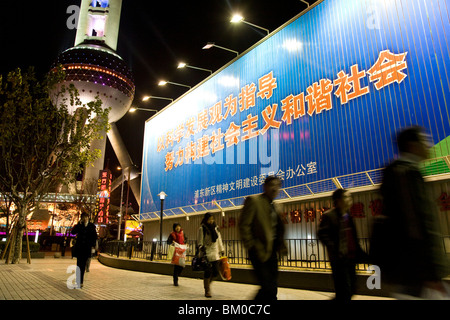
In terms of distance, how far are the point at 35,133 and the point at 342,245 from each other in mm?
17665

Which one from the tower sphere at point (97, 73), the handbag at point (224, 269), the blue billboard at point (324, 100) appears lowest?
the handbag at point (224, 269)

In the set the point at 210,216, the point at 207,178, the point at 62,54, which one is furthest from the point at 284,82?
the point at 62,54

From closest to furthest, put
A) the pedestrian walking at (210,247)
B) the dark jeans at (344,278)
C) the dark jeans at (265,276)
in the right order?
1. the dark jeans at (265,276)
2. the dark jeans at (344,278)
3. the pedestrian walking at (210,247)

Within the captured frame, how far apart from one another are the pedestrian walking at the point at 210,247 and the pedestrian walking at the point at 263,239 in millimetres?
3648

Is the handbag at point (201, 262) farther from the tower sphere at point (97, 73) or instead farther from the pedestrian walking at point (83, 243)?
the tower sphere at point (97, 73)

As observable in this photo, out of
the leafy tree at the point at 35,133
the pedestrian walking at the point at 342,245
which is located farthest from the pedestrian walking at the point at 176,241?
the leafy tree at the point at 35,133

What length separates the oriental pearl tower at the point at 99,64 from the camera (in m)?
58.8

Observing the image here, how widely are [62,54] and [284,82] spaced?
5744 cm

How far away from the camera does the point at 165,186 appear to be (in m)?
23.2

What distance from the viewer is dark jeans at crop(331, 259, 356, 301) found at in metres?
3.73

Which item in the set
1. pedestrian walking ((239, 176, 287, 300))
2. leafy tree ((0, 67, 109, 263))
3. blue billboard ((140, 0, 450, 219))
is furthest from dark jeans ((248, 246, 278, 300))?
leafy tree ((0, 67, 109, 263))

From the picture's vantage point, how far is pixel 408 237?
2.50 meters
